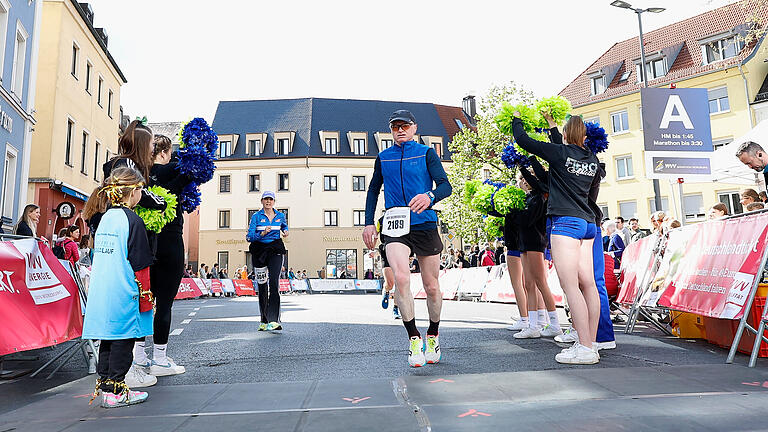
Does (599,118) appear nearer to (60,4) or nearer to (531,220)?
(60,4)

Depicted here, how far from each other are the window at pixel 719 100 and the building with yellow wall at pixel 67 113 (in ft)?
115

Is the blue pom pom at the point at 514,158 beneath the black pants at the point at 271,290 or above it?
above

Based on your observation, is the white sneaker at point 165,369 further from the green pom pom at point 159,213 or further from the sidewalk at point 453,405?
the green pom pom at point 159,213

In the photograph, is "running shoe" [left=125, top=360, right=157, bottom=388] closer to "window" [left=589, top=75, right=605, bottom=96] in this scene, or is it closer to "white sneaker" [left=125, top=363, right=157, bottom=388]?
"white sneaker" [left=125, top=363, right=157, bottom=388]

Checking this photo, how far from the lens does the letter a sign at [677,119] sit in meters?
11.7

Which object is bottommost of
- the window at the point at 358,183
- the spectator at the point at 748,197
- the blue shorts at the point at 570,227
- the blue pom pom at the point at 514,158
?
the blue shorts at the point at 570,227

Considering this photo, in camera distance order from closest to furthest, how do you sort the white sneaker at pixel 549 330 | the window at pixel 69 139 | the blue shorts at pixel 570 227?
1. the blue shorts at pixel 570 227
2. the white sneaker at pixel 549 330
3. the window at pixel 69 139

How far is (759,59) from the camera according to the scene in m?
33.5

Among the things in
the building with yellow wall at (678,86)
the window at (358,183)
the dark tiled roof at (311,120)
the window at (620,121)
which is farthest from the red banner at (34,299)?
the dark tiled roof at (311,120)

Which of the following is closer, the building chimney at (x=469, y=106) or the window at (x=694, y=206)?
the window at (x=694, y=206)

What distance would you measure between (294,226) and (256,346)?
43.6 m

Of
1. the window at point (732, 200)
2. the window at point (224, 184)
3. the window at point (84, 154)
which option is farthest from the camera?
the window at point (224, 184)

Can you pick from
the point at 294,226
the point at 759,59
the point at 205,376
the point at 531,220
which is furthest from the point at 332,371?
the point at 294,226

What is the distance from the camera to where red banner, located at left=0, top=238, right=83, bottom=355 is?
461 cm
